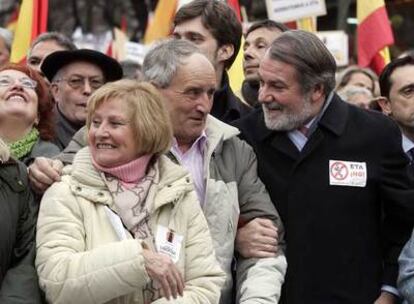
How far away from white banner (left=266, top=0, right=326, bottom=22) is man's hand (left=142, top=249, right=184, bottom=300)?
20.1 feet

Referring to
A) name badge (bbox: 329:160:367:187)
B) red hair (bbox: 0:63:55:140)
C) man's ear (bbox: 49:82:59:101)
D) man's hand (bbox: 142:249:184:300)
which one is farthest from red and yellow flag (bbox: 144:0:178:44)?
man's hand (bbox: 142:249:184:300)

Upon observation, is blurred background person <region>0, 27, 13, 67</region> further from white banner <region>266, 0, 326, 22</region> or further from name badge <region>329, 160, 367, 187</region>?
name badge <region>329, 160, 367, 187</region>

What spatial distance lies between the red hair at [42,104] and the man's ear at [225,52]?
1.24 m

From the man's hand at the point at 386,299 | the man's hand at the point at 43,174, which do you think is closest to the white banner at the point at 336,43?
the man's hand at the point at 386,299

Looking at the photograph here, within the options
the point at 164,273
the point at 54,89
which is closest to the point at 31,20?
Answer: the point at 54,89

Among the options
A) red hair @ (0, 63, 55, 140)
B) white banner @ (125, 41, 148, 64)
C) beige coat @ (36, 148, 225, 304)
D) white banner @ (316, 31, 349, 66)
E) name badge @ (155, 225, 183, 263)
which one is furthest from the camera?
white banner @ (316, 31, 349, 66)

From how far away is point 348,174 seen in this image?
5363 mm

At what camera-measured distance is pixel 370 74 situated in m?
9.95

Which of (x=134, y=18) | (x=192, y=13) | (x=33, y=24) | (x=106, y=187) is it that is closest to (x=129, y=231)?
(x=106, y=187)

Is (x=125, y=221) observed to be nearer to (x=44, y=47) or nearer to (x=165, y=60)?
(x=165, y=60)

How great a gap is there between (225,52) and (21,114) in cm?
155

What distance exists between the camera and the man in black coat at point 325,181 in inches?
209

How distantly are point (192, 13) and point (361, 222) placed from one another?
1.83m

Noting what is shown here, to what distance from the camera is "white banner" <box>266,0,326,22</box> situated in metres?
10.2
